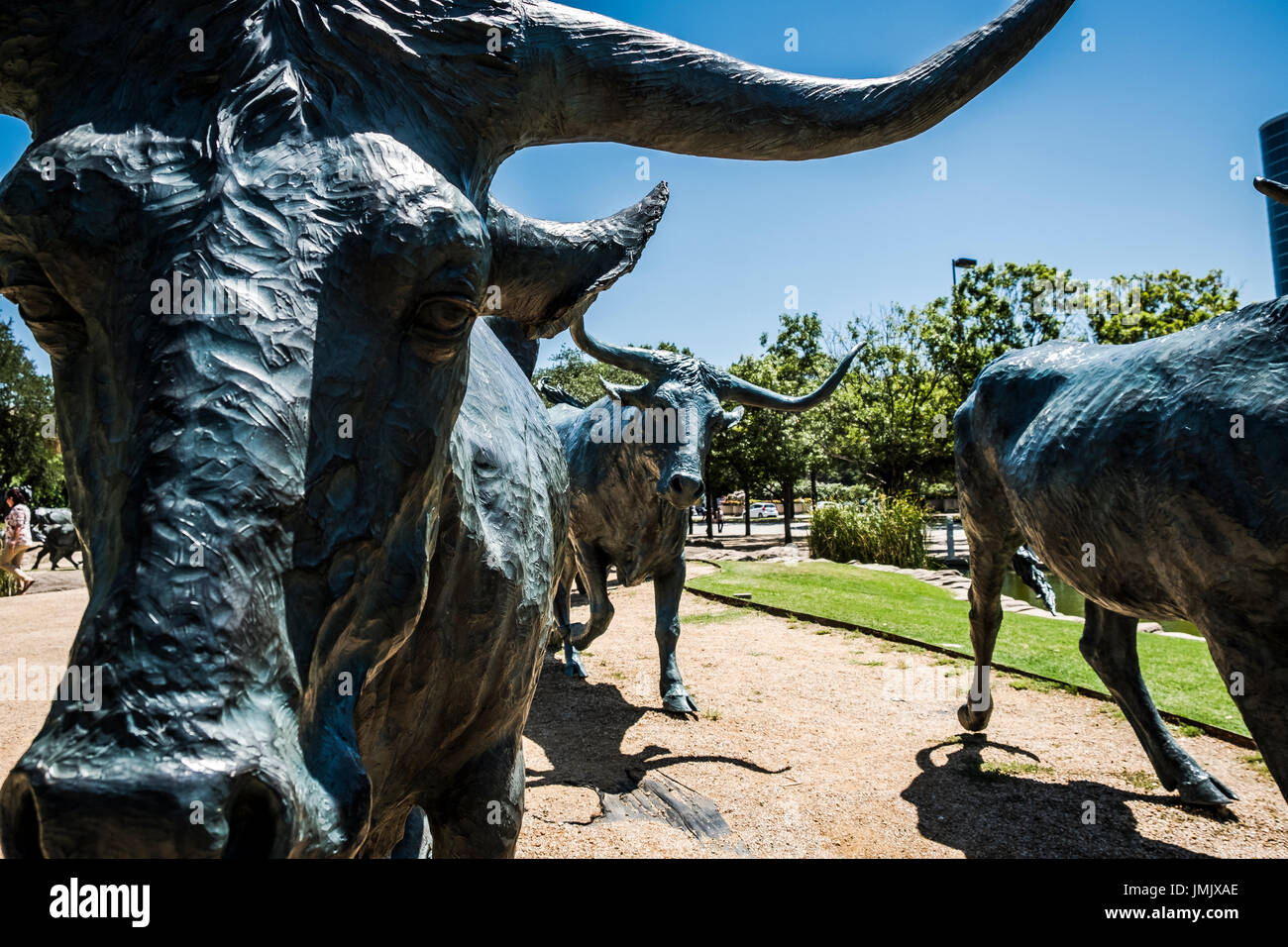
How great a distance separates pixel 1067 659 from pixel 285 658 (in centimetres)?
913

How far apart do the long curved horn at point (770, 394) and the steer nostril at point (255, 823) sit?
266 inches

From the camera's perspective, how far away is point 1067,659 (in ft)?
27.9

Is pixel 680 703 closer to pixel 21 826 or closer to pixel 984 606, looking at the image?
pixel 984 606

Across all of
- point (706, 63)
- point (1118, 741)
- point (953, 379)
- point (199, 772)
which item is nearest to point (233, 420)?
point (199, 772)

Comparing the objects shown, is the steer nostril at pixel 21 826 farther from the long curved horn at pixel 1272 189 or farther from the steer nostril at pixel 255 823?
the long curved horn at pixel 1272 189

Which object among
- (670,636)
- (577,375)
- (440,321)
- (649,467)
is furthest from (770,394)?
(577,375)

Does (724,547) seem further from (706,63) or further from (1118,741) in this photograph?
(706,63)

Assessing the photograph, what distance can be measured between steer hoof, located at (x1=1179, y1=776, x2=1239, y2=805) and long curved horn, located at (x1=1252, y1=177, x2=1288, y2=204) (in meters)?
3.54

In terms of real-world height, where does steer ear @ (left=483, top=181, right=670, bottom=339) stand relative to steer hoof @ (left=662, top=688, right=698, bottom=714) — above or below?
above

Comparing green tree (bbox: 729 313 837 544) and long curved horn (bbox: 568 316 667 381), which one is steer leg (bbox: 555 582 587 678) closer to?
long curved horn (bbox: 568 316 667 381)

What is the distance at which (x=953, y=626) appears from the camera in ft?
35.3

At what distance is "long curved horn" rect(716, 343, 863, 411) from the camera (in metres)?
7.70

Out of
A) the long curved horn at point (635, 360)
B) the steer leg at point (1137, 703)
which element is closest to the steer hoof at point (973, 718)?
the steer leg at point (1137, 703)

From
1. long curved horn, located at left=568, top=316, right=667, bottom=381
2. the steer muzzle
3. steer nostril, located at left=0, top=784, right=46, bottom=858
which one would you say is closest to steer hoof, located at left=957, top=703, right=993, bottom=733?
the steer muzzle
